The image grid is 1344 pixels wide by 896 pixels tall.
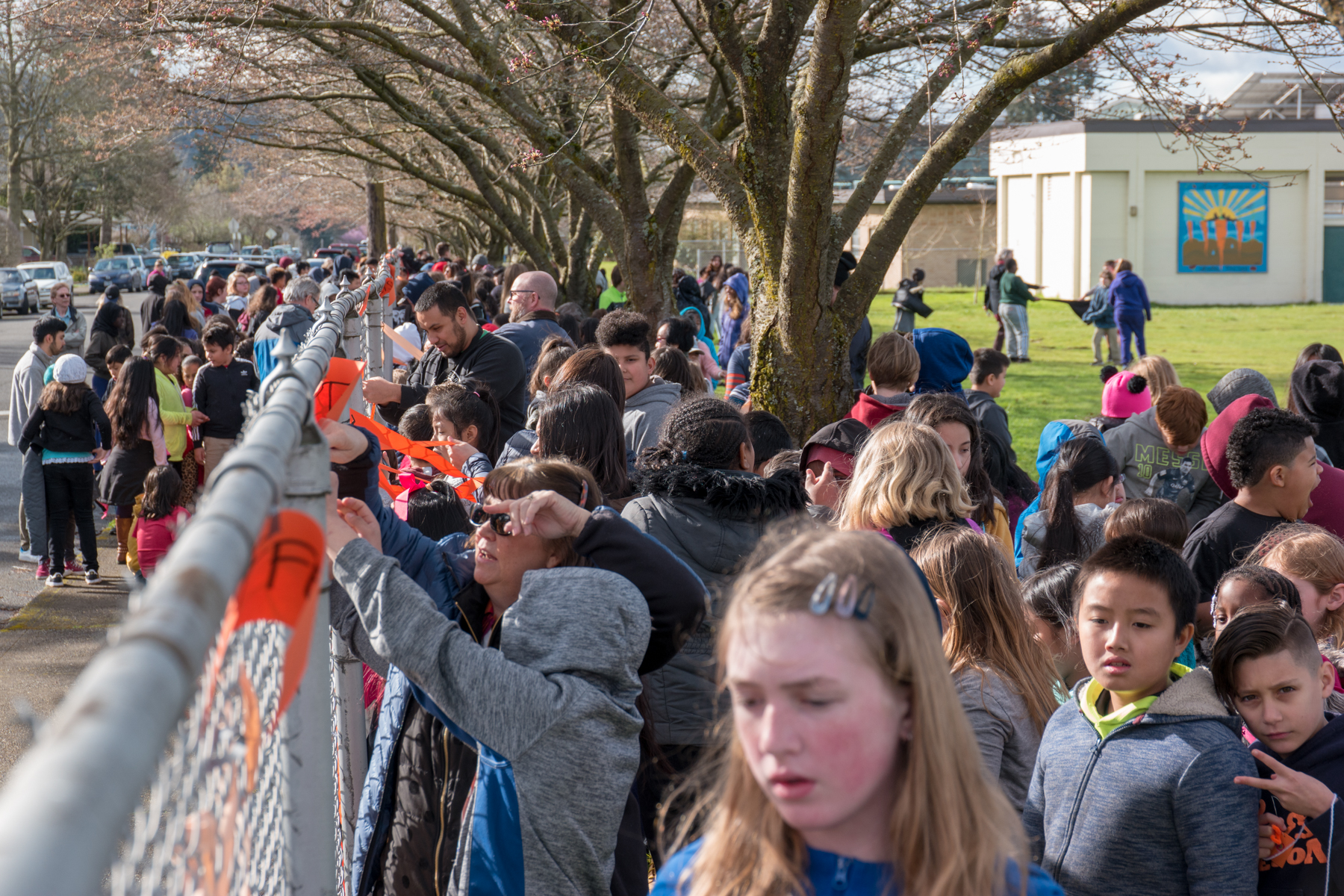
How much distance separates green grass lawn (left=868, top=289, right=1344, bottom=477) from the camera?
15461 millimetres

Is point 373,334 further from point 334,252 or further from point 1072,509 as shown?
point 334,252

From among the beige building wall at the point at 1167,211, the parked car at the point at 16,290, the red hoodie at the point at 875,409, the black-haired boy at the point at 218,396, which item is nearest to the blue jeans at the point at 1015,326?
the black-haired boy at the point at 218,396

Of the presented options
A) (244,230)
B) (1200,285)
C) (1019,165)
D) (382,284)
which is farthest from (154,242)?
(382,284)

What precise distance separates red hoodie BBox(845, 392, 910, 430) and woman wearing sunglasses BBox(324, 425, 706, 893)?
11.0ft

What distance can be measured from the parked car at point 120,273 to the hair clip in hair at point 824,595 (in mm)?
53102

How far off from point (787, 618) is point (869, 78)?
45.3 feet

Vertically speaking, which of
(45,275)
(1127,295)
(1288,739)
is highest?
(45,275)

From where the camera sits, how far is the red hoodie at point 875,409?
5.84m

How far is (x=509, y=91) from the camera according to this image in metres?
11.3

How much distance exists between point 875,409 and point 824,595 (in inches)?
173

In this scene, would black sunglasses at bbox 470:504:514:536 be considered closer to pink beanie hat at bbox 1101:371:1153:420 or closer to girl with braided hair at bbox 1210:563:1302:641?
girl with braided hair at bbox 1210:563:1302:641

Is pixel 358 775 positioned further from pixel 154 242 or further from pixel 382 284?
pixel 154 242

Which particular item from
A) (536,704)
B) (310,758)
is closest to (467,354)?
(536,704)

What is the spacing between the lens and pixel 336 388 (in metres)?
3.04
